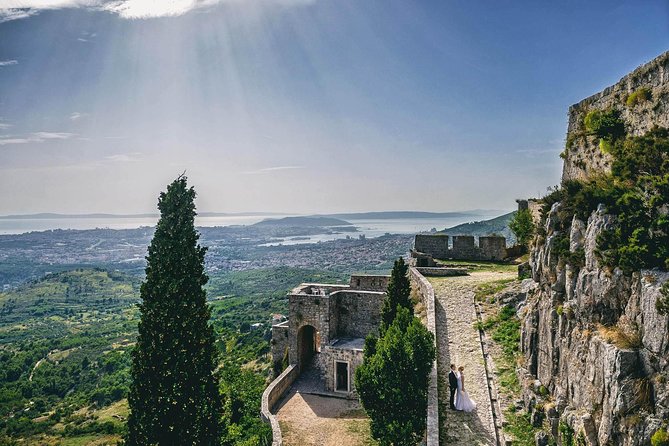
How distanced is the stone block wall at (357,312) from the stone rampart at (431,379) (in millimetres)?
2299

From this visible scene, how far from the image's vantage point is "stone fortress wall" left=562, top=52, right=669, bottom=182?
33.0 ft

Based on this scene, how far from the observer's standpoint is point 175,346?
14023mm

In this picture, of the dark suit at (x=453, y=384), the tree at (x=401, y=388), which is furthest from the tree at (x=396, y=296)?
the dark suit at (x=453, y=384)

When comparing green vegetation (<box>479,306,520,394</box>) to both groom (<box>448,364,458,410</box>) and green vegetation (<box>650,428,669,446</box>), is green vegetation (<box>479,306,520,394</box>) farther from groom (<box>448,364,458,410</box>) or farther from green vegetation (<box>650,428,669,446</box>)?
green vegetation (<box>650,428,669,446</box>)

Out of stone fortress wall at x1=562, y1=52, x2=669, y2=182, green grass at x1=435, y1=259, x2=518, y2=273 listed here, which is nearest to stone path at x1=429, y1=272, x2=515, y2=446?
green grass at x1=435, y1=259, x2=518, y2=273

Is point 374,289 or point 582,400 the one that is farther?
point 374,289

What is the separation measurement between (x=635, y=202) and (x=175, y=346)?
501 inches

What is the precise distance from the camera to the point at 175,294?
14.3 m

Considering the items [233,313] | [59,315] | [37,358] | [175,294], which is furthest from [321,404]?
[59,315]

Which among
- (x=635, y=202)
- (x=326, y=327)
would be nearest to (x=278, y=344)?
(x=326, y=327)

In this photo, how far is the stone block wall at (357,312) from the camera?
2281 centimetres

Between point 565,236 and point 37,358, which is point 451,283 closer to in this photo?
point 565,236

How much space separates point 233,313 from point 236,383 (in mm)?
54105

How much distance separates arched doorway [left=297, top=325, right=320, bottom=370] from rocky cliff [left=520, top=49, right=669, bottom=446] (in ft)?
40.6
